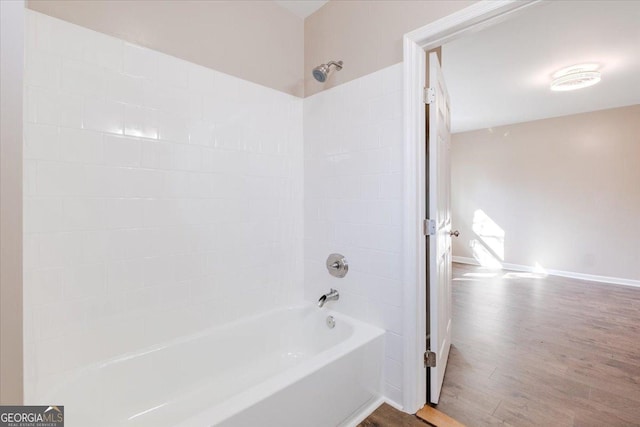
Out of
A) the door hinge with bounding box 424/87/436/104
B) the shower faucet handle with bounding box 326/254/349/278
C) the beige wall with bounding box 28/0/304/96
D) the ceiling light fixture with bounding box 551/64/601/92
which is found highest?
the ceiling light fixture with bounding box 551/64/601/92

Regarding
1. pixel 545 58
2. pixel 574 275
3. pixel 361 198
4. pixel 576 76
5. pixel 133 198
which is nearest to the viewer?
pixel 133 198

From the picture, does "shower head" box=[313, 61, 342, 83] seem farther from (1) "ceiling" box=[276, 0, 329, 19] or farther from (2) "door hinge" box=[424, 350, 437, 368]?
(2) "door hinge" box=[424, 350, 437, 368]

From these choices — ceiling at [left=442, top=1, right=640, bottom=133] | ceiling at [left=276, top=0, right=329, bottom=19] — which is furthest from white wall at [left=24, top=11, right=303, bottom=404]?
ceiling at [left=442, top=1, right=640, bottom=133]

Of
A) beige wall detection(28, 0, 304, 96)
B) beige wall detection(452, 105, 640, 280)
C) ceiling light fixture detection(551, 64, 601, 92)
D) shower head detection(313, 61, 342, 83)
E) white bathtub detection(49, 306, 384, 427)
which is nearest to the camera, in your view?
white bathtub detection(49, 306, 384, 427)

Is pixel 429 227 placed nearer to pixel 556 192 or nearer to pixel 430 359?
pixel 430 359

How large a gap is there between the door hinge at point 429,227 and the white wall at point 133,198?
1038 millimetres

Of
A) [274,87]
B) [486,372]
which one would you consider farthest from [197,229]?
[486,372]

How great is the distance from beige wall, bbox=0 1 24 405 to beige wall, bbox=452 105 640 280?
6172mm

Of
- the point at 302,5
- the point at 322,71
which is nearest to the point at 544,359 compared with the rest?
the point at 322,71

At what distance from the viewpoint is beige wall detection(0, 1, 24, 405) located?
415 mm

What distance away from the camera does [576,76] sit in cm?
307

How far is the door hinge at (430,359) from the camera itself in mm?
1671

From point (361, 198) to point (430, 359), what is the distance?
1031 mm

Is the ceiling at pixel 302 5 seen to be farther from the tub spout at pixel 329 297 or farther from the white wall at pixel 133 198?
the tub spout at pixel 329 297
